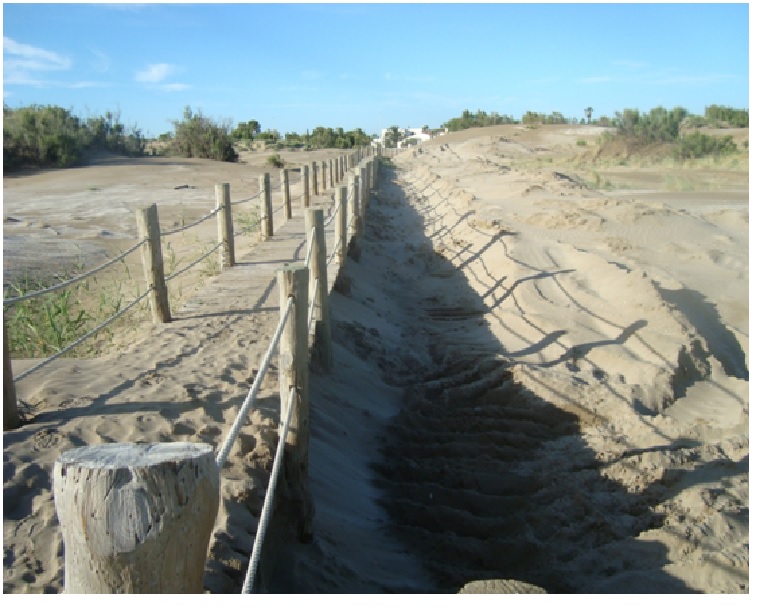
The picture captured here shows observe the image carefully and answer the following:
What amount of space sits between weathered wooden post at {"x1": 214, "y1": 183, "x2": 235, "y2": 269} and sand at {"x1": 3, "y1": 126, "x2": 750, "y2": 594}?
1.21 ft

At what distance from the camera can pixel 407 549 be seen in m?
4.61

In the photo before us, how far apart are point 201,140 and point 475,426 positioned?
117 ft

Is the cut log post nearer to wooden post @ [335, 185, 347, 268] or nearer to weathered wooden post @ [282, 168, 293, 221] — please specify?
weathered wooden post @ [282, 168, 293, 221]

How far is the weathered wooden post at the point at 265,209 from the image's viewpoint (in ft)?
40.3

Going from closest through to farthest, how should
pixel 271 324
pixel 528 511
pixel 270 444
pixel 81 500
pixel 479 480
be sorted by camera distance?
1. pixel 81 500
2. pixel 270 444
3. pixel 528 511
4. pixel 479 480
5. pixel 271 324

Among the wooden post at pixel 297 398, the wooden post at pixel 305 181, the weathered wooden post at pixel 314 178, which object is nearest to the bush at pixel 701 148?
the weathered wooden post at pixel 314 178

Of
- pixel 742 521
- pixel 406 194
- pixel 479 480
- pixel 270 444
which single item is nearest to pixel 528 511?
pixel 479 480

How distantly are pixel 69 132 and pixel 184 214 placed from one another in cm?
1816

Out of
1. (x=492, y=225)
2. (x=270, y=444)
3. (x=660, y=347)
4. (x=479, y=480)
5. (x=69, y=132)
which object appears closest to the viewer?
(x=270, y=444)

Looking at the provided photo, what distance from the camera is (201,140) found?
3938 cm

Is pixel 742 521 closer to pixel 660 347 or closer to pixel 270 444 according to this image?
pixel 270 444

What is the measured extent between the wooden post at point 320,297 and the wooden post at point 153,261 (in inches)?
53.5

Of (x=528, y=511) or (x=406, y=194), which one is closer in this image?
(x=528, y=511)

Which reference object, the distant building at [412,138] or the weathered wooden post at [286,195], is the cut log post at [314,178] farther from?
the distant building at [412,138]
